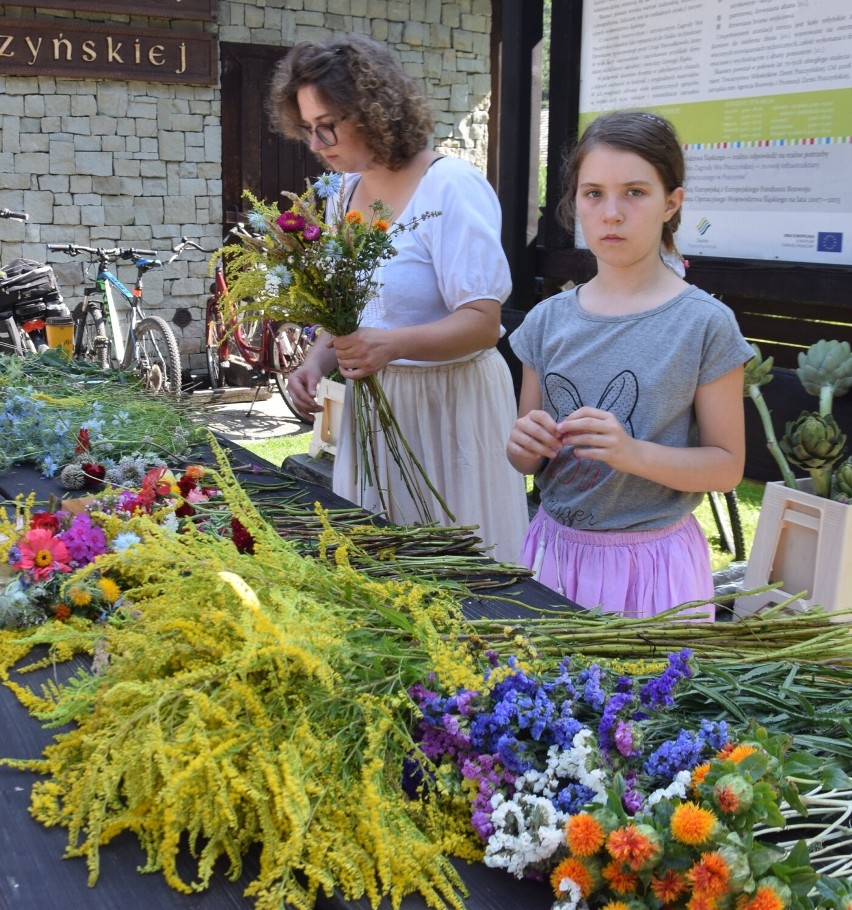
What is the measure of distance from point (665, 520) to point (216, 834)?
1.33 meters

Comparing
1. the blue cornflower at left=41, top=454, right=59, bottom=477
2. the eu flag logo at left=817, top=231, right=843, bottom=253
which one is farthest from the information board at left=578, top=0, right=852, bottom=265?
the blue cornflower at left=41, top=454, right=59, bottom=477

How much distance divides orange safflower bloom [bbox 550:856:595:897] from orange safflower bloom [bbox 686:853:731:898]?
0.10m

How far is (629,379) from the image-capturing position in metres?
2.04

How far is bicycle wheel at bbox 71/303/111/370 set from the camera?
8.95 meters

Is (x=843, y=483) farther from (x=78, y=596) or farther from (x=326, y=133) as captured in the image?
(x=78, y=596)

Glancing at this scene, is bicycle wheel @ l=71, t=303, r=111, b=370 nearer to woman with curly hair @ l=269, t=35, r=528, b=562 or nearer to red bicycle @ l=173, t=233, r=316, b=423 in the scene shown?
red bicycle @ l=173, t=233, r=316, b=423

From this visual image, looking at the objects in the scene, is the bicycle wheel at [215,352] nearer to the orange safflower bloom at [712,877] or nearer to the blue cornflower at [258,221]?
the blue cornflower at [258,221]

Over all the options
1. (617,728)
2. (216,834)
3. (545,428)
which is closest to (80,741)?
(216,834)

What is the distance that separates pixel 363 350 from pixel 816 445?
1091 mm

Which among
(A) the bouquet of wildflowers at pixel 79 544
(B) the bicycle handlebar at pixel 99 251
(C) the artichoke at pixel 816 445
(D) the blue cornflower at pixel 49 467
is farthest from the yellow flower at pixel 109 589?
(B) the bicycle handlebar at pixel 99 251

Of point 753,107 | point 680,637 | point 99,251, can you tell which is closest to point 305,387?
point 680,637

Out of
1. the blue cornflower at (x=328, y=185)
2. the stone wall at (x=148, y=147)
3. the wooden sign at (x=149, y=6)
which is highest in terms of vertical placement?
the wooden sign at (x=149, y=6)

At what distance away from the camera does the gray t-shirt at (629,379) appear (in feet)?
6.49

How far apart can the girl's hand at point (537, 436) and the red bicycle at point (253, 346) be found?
682 cm
